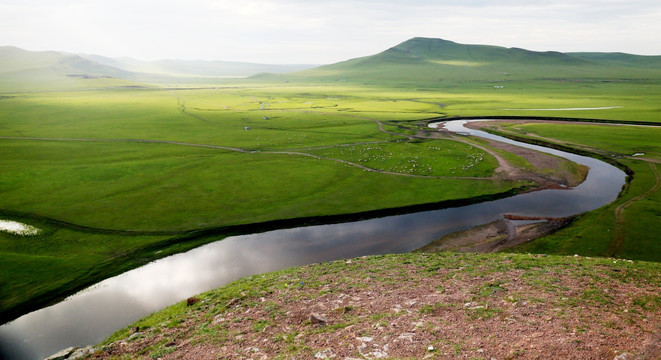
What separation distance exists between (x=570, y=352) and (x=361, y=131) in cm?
8886

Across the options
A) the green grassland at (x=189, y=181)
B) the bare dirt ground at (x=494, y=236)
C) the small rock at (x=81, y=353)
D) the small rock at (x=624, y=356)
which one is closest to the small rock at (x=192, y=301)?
the small rock at (x=81, y=353)

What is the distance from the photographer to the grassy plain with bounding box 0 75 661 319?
122ft

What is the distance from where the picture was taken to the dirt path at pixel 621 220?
3445 centimetres

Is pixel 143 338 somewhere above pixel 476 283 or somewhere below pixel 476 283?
below


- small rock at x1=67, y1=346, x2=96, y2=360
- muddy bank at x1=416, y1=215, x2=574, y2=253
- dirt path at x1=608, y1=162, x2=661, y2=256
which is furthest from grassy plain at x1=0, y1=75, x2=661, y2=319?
small rock at x1=67, y1=346, x2=96, y2=360

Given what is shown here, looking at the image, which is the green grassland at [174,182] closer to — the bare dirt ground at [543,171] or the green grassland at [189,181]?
the green grassland at [189,181]

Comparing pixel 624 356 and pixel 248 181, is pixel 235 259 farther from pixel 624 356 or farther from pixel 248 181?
pixel 624 356

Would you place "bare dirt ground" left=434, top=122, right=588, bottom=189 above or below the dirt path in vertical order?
above

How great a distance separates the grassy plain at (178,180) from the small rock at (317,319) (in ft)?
78.3

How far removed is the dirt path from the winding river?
9.55ft

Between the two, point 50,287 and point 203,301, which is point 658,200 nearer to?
point 203,301

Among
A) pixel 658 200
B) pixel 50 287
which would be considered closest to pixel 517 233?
pixel 658 200

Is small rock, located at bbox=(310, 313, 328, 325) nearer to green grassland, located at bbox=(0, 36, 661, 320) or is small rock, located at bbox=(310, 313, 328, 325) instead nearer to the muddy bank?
the muddy bank

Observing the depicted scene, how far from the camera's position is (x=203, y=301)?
83.1 feet
